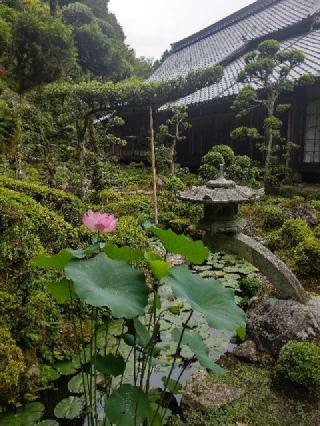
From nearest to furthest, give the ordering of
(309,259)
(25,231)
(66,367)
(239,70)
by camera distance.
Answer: (66,367) → (25,231) → (309,259) → (239,70)

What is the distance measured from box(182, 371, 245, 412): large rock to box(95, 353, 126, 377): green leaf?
4.85 feet

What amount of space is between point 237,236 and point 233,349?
Answer: 1.37 metres

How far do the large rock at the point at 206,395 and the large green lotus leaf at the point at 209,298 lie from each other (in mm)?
1738

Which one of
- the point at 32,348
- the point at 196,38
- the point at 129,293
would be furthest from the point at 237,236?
the point at 196,38

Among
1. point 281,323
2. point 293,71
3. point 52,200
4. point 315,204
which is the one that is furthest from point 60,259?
point 293,71

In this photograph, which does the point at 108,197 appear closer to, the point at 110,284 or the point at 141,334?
the point at 141,334

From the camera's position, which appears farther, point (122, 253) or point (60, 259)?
point (122, 253)

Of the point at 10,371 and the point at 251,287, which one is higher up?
the point at 10,371

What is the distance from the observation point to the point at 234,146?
46.2 ft

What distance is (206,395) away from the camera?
3176 millimetres

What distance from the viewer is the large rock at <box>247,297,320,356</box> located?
387 cm

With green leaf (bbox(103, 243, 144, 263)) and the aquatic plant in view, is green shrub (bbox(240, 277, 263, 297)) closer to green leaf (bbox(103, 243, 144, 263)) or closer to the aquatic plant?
the aquatic plant

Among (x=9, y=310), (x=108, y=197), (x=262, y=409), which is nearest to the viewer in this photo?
(x=262, y=409)

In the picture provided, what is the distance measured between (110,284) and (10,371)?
1907 millimetres
